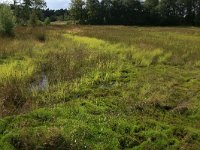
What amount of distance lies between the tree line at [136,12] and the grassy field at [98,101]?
6704 centimetres

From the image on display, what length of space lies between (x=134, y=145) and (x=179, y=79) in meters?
8.25

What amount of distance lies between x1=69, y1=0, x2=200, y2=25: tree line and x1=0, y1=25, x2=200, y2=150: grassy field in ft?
220

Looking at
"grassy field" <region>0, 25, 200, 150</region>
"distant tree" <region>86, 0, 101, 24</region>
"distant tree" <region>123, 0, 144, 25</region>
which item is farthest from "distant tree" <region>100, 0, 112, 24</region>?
"grassy field" <region>0, 25, 200, 150</region>

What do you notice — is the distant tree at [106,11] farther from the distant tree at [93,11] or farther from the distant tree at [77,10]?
the distant tree at [77,10]

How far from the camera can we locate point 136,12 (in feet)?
299

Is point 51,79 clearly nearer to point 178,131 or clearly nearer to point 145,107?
point 145,107

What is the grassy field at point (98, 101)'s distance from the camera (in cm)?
930

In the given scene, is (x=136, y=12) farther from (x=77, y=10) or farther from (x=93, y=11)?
(x=77, y=10)

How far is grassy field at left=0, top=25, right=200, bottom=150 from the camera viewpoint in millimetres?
9305

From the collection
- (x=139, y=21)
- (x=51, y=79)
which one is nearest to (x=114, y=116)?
(x=51, y=79)

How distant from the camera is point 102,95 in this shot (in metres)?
13.6

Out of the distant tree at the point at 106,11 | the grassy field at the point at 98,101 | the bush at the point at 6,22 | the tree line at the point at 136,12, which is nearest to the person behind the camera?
the grassy field at the point at 98,101

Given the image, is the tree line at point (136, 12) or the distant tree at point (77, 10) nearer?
the tree line at point (136, 12)

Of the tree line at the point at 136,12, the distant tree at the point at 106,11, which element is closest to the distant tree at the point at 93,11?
the tree line at the point at 136,12
